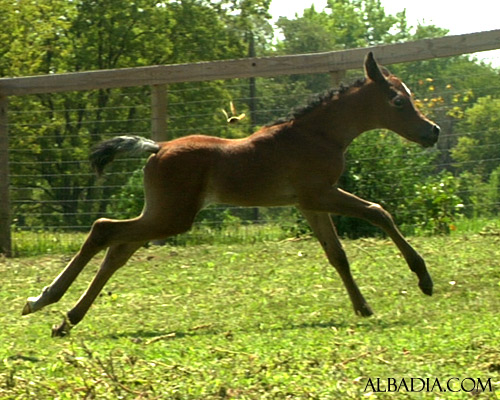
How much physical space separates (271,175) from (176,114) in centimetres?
1131

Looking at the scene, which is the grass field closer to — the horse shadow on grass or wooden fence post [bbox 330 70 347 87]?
the horse shadow on grass

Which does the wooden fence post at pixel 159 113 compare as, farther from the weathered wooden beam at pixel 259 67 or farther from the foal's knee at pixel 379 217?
the foal's knee at pixel 379 217

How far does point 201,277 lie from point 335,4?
61389mm

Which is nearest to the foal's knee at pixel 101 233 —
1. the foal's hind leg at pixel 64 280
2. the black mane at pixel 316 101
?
the foal's hind leg at pixel 64 280

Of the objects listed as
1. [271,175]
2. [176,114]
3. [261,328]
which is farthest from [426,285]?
[176,114]

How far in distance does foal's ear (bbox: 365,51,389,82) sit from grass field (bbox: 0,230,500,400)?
1675 mm

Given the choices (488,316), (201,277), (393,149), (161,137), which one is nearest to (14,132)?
(161,137)

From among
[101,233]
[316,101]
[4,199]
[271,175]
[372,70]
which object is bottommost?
[4,199]

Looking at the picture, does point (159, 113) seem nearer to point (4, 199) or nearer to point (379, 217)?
point (4, 199)

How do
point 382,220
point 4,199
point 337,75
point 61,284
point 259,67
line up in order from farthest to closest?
point 4,199
point 259,67
point 337,75
point 382,220
point 61,284

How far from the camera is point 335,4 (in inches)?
2721

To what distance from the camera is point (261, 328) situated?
704 centimetres

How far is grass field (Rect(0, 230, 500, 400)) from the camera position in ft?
17.1

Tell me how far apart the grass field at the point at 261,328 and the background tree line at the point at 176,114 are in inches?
46.3
